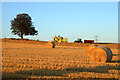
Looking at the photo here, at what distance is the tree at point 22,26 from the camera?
5881 cm

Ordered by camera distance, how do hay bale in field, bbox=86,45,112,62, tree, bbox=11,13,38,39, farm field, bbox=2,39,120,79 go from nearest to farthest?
1. farm field, bbox=2,39,120,79
2. hay bale in field, bbox=86,45,112,62
3. tree, bbox=11,13,38,39

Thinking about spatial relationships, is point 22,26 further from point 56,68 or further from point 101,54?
point 56,68

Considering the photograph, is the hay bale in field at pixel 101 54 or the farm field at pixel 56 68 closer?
the farm field at pixel 56 68

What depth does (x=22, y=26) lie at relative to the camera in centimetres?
5881

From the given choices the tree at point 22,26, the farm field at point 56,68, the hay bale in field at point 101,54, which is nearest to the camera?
the farm field at point 56,68

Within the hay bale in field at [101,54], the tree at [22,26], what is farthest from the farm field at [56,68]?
the tree at [22,26]

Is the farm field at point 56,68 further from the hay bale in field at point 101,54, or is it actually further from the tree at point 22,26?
the tree at point 22,26

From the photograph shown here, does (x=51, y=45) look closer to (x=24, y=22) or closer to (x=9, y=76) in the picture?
(x=9, y=76)

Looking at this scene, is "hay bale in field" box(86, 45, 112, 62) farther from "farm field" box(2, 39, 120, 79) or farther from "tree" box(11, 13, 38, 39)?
"tree" box(11, 13, 38, 39)

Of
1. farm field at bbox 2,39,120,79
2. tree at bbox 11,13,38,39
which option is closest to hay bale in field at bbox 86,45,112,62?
farm field at bbox 2,39,120,79

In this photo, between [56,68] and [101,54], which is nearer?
[56,68]

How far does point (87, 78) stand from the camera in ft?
23.3

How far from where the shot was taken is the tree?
5881 centimetres

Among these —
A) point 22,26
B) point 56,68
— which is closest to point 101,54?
point 56,68
